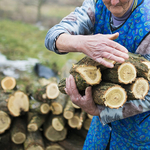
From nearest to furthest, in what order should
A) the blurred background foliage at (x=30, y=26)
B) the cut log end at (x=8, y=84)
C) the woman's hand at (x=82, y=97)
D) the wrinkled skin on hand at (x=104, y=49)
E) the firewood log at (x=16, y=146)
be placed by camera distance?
the wrinkled skin on hand at (x=104, y=49), the woman's hand at (x=82, y=97), the firewood log at (x=16, y=146), the cut log end at (x=8, y=84), the blurred background foliage at (x=30, y=26)

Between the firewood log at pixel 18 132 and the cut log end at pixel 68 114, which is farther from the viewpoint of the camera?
the cut log end at pixel 68 114

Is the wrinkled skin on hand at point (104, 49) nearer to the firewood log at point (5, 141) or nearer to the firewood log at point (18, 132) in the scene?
the firewood log at point (18, 132)

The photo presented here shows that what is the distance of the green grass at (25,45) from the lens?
239 inches

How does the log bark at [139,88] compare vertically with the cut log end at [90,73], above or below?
below

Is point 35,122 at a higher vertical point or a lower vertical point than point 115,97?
lower

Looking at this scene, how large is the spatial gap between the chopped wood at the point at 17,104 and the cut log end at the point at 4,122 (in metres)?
0.12

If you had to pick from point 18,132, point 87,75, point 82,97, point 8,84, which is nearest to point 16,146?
point 18,132

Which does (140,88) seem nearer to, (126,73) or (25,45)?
(126,73)

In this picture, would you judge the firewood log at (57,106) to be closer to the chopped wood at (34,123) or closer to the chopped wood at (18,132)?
the chopped wood at (34,123)

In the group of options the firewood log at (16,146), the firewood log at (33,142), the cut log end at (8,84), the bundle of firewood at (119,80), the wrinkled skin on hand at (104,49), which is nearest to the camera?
the wrinkled skin on hand at (104,49)

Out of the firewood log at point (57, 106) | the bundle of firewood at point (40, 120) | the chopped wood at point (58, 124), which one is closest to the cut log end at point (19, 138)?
the bundle of firewood at point (40, 120)

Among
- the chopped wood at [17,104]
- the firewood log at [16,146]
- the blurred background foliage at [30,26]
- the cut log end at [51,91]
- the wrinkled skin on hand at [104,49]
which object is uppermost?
the blurred background foliage at [30,26]

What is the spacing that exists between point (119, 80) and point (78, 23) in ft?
1.92

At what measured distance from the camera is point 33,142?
254 cm
